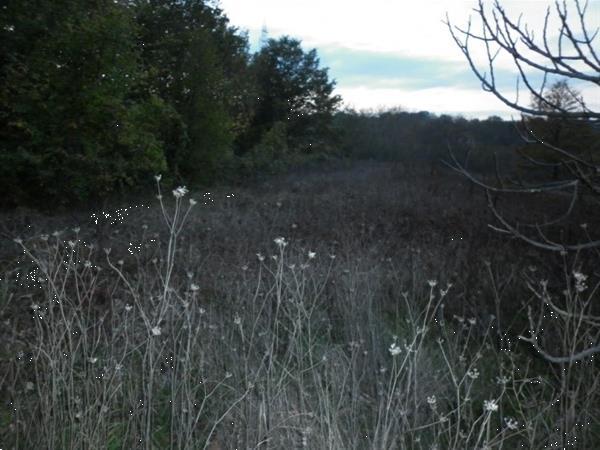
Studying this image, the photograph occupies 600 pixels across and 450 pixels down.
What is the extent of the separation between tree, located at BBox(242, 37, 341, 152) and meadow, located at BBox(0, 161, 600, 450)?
22214 millimetres

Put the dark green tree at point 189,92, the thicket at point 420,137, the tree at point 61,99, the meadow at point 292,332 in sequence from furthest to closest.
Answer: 1. the thicket at point 420,137
2. the dark green tree at point 189,92
3. the tree at point 61,99
4. the meadow at point 292,332

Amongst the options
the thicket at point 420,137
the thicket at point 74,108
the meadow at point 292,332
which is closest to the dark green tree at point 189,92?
the thicket at point 74,108

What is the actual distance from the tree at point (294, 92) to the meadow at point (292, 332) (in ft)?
72.9

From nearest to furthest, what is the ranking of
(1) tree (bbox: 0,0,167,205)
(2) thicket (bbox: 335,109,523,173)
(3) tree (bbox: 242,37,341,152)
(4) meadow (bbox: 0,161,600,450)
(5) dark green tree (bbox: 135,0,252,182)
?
(4) meadow (bbox: 0,161,600,450)
(1) tree (bbox: 0,0,167,205)
(5) dark green tree (bbox: 135,0,252,182)
(2) thicket (bbox: 335,109,523,173)
(3) tree (bbox: 242,37,341,152)

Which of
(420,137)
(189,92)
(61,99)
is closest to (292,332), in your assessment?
(61,99)

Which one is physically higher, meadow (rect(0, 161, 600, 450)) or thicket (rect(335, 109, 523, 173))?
thicket (rect(335, 109, 523, 173))

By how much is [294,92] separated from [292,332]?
32.5 meters

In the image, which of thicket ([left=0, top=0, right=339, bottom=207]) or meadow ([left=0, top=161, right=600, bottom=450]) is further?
thicket ([left=0, top=0, right=339, bottom=207])

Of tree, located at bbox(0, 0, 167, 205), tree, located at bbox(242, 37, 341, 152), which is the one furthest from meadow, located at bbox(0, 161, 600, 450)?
tree, located at bbox(242, 37, 341, 152)

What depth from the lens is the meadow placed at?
3.53 meters

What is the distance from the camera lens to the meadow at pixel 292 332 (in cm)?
353

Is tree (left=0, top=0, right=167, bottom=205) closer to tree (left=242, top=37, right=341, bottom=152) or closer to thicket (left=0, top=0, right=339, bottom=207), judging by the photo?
thicket (left=0, top=0, right=339, bottom=207)

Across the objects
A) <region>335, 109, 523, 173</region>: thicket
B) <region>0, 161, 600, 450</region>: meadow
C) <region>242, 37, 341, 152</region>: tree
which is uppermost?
<region>242, 37, 341, 152</region>: tree

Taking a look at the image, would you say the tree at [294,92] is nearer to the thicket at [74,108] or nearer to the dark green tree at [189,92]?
the dark green tree at [189,92]
